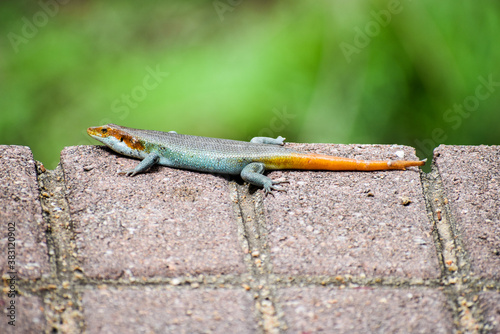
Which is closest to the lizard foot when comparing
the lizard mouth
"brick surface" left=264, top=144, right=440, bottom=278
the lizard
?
the lizard

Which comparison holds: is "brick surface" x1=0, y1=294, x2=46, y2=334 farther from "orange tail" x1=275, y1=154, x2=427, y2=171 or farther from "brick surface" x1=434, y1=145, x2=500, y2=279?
"brick surface" x1=434, y1=145, x2=500, y2=279

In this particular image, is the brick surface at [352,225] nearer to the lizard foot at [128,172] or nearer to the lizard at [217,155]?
the lizard at [217,155]

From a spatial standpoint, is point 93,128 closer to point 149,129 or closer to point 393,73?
point 149,129

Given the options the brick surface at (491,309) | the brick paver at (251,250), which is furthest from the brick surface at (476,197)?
the brick surface at (491,309)

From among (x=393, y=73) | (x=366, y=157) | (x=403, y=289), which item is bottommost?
(x=403, y=289)

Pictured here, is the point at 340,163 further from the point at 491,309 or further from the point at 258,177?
the point at 491,309

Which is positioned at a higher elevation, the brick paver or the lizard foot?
the lizard foot

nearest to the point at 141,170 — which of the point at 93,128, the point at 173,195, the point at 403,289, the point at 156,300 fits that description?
the point at 173,195
